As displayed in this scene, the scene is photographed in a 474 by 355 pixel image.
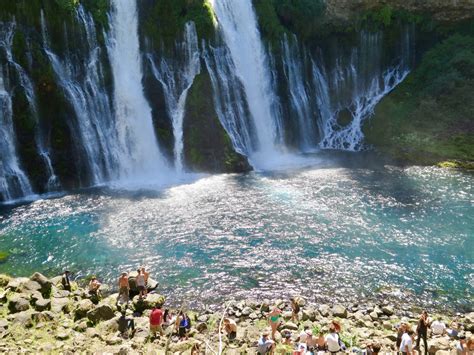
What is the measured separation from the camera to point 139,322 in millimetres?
17203

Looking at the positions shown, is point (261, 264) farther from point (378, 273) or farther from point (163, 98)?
point (163, 98)

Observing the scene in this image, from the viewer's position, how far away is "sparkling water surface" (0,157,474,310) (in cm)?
2012

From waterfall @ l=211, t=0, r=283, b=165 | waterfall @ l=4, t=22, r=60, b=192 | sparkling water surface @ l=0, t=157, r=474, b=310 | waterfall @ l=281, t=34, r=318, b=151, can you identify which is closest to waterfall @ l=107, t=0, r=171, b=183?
sparkling water surface @ l=0, t=157, r=474, b=310

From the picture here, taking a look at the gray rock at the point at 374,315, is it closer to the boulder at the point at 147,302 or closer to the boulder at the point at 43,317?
the boulder at the point at 147,302

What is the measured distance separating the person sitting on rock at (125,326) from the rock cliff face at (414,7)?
36759 mm

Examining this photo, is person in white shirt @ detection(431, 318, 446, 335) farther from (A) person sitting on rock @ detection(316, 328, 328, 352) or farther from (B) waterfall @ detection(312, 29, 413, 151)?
(B) waterfall @ detection(312, 29, 413, 151)

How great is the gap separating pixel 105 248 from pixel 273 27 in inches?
1064

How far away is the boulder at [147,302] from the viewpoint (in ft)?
60.3

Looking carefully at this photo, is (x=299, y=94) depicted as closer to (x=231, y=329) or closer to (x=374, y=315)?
(x=374, y=315)

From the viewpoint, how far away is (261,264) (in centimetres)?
2166

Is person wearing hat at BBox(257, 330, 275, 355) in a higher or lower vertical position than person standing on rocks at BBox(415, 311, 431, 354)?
higher

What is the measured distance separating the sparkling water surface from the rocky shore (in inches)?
41.6

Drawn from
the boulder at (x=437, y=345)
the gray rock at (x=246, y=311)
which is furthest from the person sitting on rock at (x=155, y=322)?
the boulder at (x=437, y=345)

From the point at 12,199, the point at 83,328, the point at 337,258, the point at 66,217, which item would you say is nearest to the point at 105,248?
the point at 66,217
